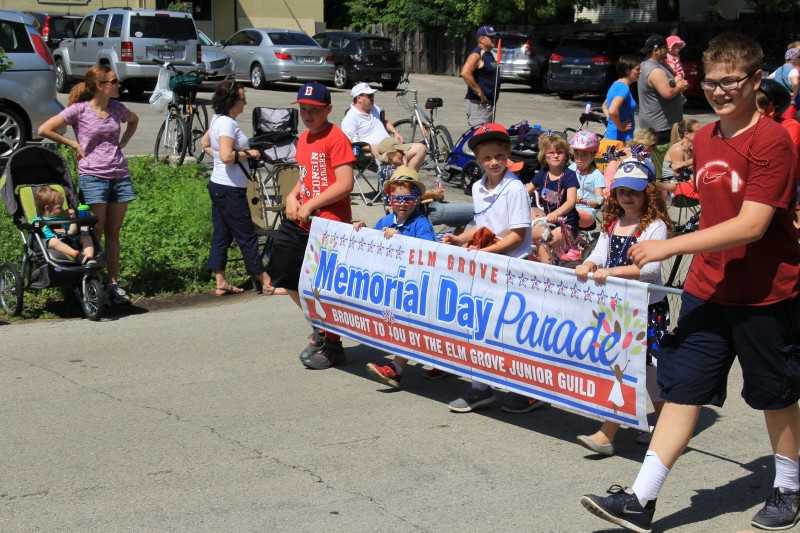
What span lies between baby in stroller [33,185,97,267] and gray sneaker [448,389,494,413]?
378cm

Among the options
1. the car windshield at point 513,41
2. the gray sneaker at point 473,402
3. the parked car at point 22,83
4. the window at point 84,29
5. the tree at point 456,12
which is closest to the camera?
the gray sneaker at point 473,402

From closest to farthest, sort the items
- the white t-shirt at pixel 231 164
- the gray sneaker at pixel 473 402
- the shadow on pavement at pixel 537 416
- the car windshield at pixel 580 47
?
the shadow on pavement at pixel 537 416 → the gray sneaker at pixel 473 402 → the white t-shirt at pixel 231 164 → the car windshield at pixel 580 47

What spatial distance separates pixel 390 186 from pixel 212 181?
352 cm

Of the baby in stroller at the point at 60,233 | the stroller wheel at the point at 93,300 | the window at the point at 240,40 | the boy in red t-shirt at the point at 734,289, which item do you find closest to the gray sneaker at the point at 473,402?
the boy in red t-shirt at the point at 734,289

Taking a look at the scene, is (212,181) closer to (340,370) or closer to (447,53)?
(340,370)

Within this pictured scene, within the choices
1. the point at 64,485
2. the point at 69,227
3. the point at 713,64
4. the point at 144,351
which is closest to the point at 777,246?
the point at 713,64

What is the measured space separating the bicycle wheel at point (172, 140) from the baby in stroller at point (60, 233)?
660cm

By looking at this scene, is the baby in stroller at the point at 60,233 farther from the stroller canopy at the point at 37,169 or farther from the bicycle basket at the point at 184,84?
the bicycle basket at the point at 184,84

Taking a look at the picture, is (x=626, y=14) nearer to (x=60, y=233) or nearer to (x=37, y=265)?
(x=60, y=233)

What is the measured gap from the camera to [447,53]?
42.9m

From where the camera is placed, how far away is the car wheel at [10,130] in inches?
627

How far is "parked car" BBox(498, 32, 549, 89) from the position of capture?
3466cm

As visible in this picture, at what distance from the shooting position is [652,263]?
19.7 feet

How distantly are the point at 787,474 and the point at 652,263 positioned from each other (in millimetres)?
1378
